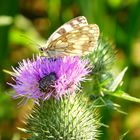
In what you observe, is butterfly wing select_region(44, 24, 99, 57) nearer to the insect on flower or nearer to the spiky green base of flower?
the insect on flower

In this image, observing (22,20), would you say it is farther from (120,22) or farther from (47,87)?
(47,87)

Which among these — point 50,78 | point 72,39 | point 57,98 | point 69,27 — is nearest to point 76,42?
point 72,39

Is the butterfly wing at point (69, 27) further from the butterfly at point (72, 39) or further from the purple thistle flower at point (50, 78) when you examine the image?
the purple thistle flower at point (50, 78)

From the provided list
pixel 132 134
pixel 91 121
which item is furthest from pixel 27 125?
pixel 132 134

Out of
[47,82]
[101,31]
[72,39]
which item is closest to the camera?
[47,82]

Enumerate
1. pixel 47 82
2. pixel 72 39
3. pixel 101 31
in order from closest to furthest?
pixel 47 82
pixel 72 39
pixel 101 31

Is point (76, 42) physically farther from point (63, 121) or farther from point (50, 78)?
point (63, 121)
